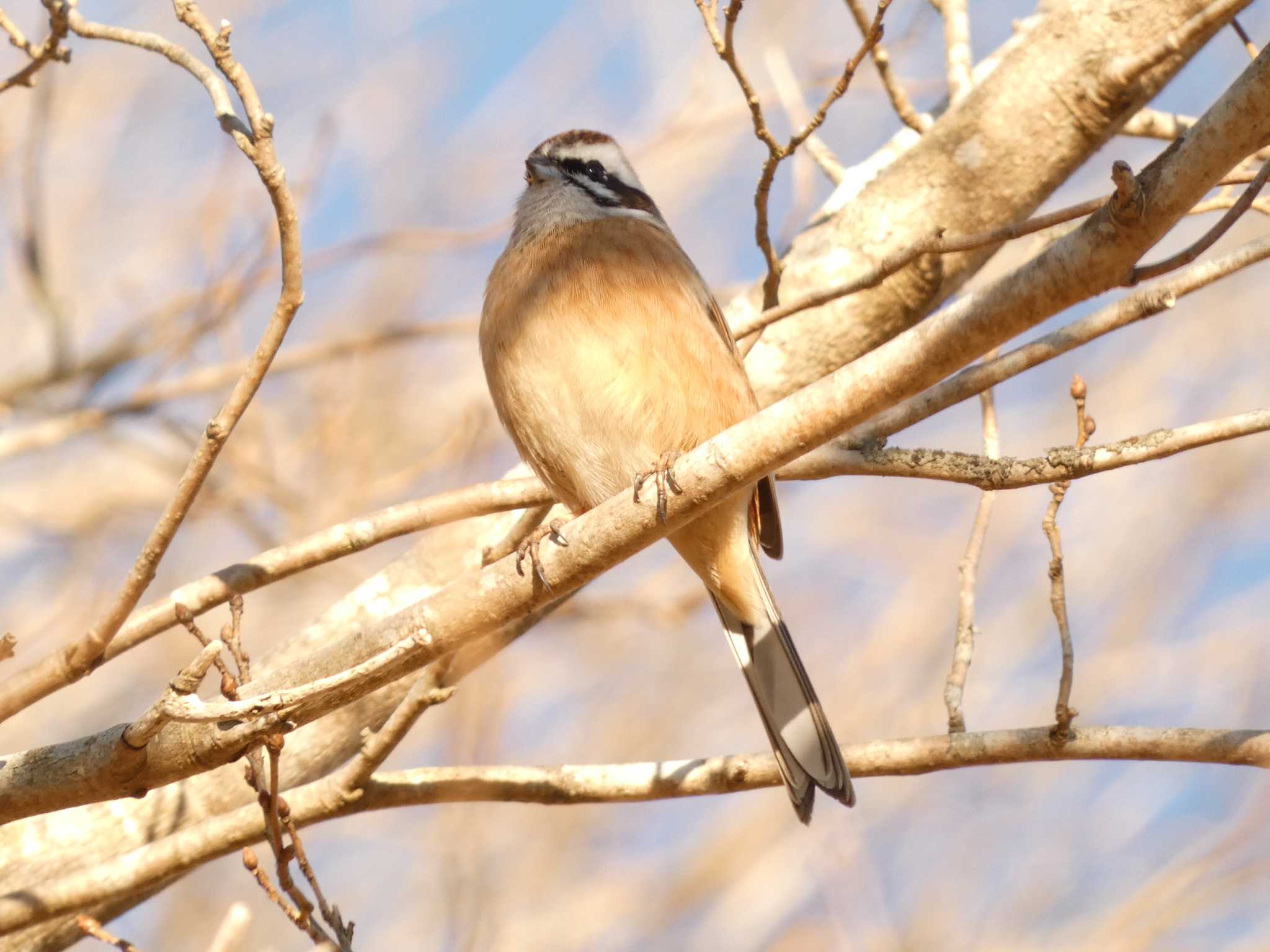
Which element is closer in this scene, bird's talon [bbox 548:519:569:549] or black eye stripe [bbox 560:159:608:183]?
bird's talon [bbox 548:519:569:549]

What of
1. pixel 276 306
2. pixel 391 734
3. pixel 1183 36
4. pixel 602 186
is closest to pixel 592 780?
pixel 391 734

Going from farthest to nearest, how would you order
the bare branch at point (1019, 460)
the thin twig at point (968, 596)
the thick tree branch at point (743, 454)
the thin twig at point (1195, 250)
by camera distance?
1. the thin twig at point (968, 596)
2. the bare branch at point (1019, 460)
3. the thin twig at point (1195, 250)
4. the thick tree branch at point (743, 454)

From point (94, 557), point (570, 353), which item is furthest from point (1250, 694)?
point (94, 557)

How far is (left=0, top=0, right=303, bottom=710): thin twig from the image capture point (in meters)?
2.60

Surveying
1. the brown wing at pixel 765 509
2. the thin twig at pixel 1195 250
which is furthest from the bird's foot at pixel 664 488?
the brown wing at pixel 765 509

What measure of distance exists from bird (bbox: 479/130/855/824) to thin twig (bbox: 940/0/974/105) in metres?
1.14

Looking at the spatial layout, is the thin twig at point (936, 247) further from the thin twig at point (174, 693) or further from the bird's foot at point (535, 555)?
the thin twig at point (174, 693)

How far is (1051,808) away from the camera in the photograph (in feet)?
22.7

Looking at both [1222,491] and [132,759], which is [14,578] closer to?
[132,759]

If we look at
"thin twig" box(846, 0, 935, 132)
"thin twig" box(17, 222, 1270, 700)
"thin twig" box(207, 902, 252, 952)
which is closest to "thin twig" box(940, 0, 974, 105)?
"thin twig" box(846, 0, 935, 132)

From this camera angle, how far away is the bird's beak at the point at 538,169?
15.6ft

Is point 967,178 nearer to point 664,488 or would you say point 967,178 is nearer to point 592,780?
point 664,488

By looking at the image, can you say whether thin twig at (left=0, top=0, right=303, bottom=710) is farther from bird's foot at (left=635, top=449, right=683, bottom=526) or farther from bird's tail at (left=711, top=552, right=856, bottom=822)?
bird's tail at (left=711, top=552, right=856, bottom=822)

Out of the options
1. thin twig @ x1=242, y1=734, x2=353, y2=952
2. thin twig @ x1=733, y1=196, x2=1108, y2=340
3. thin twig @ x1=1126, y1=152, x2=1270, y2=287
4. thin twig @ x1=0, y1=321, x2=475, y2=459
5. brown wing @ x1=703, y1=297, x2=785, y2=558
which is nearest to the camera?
thin twig @ x1=1126, y1=152, x2=1270, y2=287
